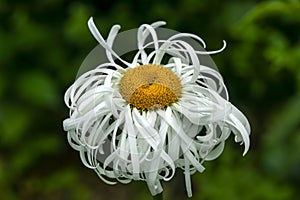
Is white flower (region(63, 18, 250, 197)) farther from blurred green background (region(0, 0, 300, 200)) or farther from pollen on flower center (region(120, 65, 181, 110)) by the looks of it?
blurred green background (region(0, 0, 300, 200))

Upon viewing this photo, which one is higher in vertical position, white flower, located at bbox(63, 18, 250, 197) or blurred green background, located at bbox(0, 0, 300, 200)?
white flower, located at bbox(63, 18, 250, 197)

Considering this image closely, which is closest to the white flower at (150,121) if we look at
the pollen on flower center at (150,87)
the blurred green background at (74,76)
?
the pollen on flower center at (150,87)

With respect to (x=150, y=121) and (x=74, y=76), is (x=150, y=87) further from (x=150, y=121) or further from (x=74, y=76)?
(x=74, y=76)

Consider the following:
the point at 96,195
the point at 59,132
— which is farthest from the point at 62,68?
the point at 96,195

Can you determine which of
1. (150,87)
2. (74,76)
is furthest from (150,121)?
A: (74,76)

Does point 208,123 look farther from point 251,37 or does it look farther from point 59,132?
point 59,132

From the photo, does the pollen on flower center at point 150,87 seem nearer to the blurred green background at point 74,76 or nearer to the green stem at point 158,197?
the green stem at point 158,197

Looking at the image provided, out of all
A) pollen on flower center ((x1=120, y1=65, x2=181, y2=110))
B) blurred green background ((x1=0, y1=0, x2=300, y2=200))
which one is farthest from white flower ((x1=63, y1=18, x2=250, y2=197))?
blurred green background ((x1=0, y1=0, x2=300, y2=200))
